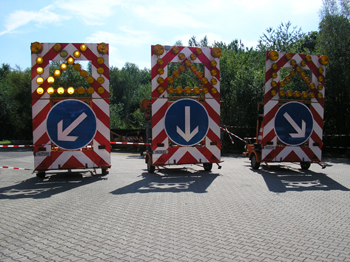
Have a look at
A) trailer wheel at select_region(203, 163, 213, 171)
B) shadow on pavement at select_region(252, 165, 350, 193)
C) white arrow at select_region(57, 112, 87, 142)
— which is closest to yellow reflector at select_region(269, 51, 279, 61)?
shadow on pavement at select_region(252, 165, 350, 193)

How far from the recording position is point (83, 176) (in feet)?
33.7

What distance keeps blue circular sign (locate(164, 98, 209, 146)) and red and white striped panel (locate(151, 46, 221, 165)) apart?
0.16 m

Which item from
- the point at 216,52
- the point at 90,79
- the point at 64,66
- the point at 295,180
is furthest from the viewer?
the point at 216,52

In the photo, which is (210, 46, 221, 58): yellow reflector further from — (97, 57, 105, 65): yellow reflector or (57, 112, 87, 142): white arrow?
(57, 112, 87, 142): white arrow

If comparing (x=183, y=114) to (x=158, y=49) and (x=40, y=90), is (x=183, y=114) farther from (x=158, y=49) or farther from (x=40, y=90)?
(x=40, y=90)

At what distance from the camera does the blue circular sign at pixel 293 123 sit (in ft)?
36.1

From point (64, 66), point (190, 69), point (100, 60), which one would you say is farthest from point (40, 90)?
point (190, 69)

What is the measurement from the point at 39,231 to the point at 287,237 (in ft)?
11.3

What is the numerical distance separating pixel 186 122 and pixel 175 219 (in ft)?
17.5

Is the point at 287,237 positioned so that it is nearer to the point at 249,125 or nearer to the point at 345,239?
the point at 345,239

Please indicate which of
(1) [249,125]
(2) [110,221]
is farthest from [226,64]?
(2) [110,221]

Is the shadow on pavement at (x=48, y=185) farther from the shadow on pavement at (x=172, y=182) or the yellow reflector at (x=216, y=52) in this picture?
the yellow reflector at (x=216, y=52)

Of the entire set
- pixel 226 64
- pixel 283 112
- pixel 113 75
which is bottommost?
pixel 283 112

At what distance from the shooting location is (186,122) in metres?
10.5
